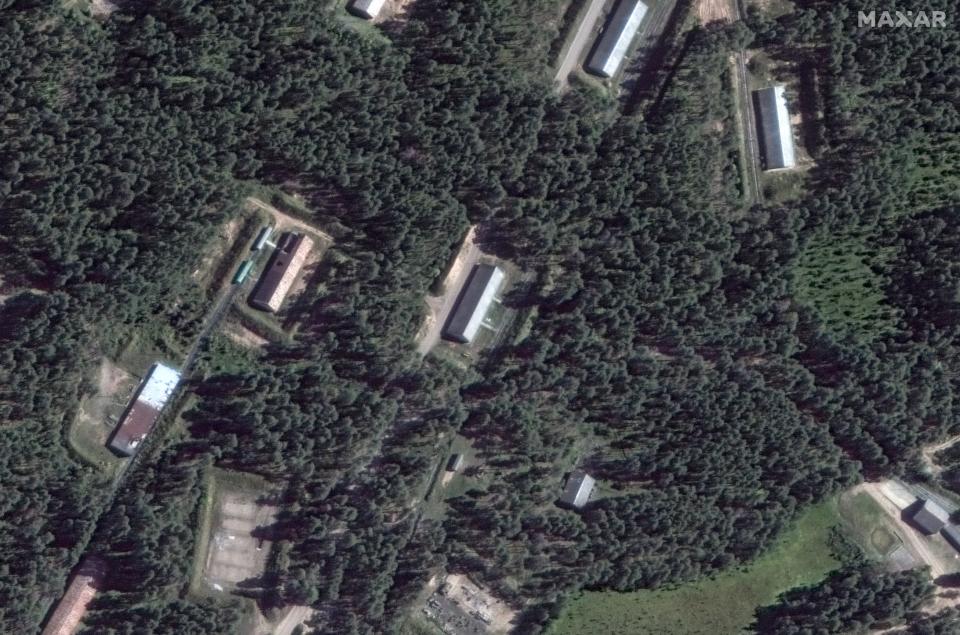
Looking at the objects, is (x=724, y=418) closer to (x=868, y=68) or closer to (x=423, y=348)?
(x=423, y=348)

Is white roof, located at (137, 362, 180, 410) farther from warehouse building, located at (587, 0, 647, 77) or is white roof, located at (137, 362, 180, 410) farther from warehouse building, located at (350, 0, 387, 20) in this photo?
warehouse building, located at (587, 0, 647, 77)

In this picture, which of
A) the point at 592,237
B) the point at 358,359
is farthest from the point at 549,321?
the point at 358,359

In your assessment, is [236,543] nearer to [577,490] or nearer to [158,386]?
[158,386]

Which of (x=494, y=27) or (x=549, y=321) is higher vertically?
(x=494, y=27)

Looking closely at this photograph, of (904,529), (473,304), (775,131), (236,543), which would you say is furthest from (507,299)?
(904,529)

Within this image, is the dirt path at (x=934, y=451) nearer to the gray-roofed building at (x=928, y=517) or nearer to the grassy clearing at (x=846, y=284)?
the gray-roofed building at (x=928, y=517)

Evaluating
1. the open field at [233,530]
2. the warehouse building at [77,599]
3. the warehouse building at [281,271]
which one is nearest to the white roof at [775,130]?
the warehouse building at [281,271]
